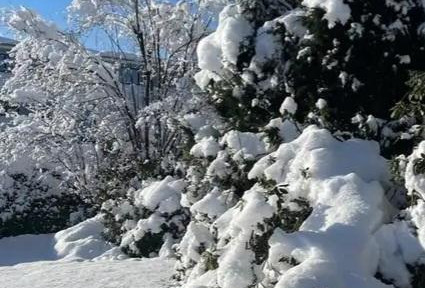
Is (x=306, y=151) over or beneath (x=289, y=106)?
beneath

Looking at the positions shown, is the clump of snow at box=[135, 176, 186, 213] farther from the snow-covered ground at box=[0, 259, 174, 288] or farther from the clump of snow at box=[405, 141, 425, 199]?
the clump of snow at box=[405, 141, 425, 199]

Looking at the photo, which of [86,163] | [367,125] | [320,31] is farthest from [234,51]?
[86,163]

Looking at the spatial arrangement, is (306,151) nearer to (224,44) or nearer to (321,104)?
(321,104)

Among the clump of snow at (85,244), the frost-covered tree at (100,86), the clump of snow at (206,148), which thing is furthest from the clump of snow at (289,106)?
the frost-covered tree at (100,86)

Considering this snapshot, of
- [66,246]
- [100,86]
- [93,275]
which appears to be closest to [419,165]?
[93,275]

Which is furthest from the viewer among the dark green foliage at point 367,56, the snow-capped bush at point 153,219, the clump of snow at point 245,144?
the snow-capped bush at point 153,219

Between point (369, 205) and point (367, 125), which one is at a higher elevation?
point (367, 125)

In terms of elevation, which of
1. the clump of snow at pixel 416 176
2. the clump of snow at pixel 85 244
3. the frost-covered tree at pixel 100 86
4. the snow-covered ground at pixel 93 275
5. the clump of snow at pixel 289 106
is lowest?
the snow-covered ground at pixel 93 275

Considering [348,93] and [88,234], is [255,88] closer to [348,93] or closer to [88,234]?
[348,93]

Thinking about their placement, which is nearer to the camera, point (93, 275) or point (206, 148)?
point (206, 148)

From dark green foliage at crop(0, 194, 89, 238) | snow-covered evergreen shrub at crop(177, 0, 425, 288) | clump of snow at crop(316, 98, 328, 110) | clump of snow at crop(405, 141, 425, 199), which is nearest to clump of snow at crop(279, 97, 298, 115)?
snow-covered evergreen shrub at crop(177, 0, 425, 288)

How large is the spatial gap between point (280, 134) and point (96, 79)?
807 centimetres

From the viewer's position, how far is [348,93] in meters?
6.09

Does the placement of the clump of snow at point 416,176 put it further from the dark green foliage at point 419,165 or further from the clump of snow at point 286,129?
the clump of snow at point 286,129
